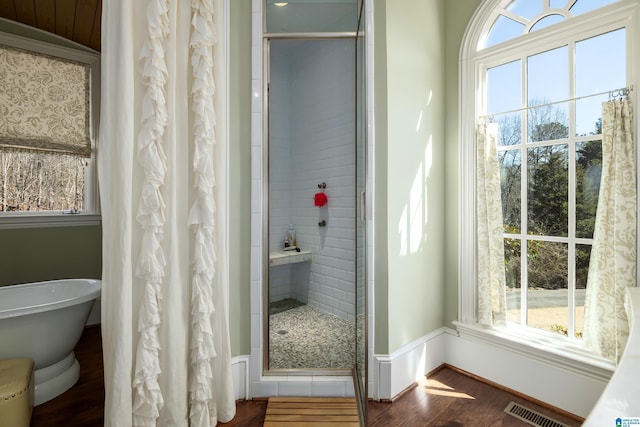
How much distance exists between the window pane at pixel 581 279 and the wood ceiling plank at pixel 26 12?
13.5ft

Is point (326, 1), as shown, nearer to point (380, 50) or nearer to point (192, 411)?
point (380, 50)

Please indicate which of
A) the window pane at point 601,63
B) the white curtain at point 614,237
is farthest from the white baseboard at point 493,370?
the window pane at point 601,63

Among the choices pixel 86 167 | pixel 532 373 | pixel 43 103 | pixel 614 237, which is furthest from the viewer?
pixel 86 167

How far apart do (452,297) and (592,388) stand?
2.81 ft

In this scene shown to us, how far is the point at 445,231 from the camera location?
2.35 meters

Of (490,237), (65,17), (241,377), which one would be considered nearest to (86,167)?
(65,17)

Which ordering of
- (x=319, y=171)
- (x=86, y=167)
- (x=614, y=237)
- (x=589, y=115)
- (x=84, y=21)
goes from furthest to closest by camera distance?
(x=86, y=167)
(x=84, y=21)
(x=319, y=171)
(x=589, y=115)
(x=614, y=237)

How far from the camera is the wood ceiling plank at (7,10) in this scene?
2.32m

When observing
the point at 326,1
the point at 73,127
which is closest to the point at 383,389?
the point at 326,1

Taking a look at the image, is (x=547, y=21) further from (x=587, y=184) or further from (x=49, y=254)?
(x=49, y=254)

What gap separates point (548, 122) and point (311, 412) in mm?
2248

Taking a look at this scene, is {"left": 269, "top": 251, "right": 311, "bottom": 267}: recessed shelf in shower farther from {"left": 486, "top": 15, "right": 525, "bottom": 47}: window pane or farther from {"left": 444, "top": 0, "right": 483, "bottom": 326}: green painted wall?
{"left": 486, "top": 15, "right": 525, "bottom": 47}: window pane

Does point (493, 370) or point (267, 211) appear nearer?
point (267, 211)

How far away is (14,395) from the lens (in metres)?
1.41
